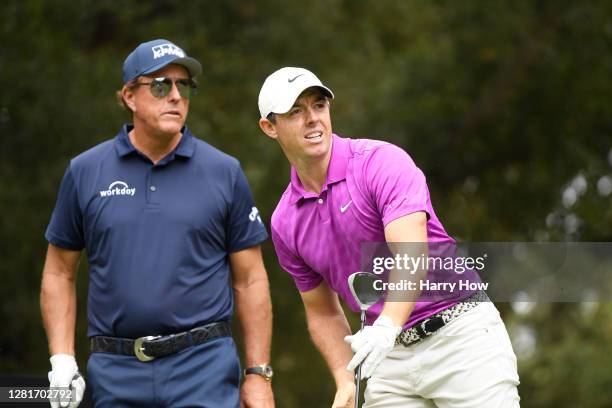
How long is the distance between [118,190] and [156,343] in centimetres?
70

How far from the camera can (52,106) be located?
13469mm

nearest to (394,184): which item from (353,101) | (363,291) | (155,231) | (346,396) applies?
(363,291)

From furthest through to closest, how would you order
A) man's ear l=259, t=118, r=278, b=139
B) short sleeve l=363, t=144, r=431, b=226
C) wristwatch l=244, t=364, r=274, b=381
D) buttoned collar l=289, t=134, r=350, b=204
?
wristwatch l=244, t=364, r=274, b=381
man's ear l=259, t=118, r=278, b=139
buttoned collar l=289, t=134, r=350, b=204
short sleeve l=363, t=144, r=431, b=226

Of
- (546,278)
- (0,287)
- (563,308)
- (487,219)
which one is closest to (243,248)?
(0,287)

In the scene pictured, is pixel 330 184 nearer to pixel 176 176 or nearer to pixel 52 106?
pixel 176 176

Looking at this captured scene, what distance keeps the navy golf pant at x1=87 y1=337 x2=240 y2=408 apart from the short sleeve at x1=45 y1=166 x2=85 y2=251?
0.56 metres

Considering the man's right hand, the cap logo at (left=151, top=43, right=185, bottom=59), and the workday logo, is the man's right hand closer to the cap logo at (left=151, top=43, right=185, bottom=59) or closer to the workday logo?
the workday logo

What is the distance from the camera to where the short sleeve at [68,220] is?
221 inches

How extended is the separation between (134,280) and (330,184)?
942 mm

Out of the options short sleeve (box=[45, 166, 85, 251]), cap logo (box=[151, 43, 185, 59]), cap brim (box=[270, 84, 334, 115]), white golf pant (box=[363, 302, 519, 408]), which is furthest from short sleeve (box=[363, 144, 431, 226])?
short sleeve (box=[45, 166, 85, 251])

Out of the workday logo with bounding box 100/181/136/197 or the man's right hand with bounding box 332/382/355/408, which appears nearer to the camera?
the man's right hand with bounding box 332/382/355/408

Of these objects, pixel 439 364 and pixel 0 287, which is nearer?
pixel 439 364

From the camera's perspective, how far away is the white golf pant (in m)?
4.93

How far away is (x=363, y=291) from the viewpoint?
199 inches
